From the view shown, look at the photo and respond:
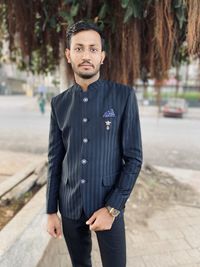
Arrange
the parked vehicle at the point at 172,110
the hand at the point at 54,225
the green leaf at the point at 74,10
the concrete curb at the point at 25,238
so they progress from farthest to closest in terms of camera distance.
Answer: the parked vehicle at the point at 172,110 < the green leaf at the point at 74,10 < the concrete curb at the point at 25,238 < the hand at the point at 54,225

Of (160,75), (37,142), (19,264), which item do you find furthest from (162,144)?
→ (19,264)

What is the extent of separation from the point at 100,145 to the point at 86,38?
52 centimetres

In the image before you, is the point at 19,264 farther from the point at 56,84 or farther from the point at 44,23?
the point at 56,84

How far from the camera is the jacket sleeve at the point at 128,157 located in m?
1.44

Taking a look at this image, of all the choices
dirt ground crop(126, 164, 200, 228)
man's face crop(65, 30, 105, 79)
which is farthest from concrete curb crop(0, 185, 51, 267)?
man's face crop(65, 30, 105, 79)

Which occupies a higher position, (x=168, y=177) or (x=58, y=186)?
(x=58, y=186)

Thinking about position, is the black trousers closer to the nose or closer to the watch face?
the watch face

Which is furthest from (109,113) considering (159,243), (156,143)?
(156,143)

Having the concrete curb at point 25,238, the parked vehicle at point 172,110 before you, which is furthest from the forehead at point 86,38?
the parked vehicle at point 172,110

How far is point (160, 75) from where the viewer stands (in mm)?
2986

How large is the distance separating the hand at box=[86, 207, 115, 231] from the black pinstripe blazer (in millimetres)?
58

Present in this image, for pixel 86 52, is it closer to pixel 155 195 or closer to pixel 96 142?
pixel 96 142

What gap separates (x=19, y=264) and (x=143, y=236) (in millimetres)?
1263

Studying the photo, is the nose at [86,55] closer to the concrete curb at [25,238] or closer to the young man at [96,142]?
the young man at [96,142]
